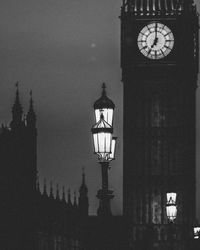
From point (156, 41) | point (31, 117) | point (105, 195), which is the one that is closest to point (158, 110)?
point (156, 41)

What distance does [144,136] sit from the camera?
363 ft

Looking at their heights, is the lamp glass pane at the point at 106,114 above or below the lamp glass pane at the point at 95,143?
above

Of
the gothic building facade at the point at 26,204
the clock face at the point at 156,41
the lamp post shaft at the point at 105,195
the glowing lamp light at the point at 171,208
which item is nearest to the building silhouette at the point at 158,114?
the clock face at the point at 156,41

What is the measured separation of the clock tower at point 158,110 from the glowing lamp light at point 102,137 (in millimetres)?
82146

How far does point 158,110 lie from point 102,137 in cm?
8535

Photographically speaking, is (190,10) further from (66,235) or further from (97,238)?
(97,238)

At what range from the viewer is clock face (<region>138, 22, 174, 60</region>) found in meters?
107

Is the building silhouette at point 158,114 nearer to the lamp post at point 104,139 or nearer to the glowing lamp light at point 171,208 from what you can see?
the glowing lamp light at point 171,208

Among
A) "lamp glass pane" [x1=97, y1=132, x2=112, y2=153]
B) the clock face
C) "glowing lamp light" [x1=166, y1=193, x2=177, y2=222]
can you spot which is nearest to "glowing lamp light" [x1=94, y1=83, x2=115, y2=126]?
"lamp glass pane" [x1=97, y1=132, x2=112, y2=153]

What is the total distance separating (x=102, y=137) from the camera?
2556 centimetres

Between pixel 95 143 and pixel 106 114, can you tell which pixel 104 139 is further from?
pixel 106 114

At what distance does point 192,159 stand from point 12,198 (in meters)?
32.7

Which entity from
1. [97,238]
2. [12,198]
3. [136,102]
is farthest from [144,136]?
[97,238]

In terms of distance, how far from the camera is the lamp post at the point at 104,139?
2555cm
